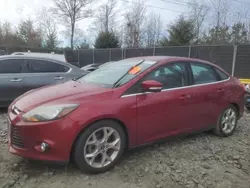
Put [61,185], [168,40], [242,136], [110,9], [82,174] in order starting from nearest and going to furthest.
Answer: [61,185] < [82,174] < [242,136] < [168,40] < [110,9]

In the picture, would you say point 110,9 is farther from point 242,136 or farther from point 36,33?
point 242,136

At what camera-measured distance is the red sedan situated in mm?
2891

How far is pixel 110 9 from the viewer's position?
38.7 metres

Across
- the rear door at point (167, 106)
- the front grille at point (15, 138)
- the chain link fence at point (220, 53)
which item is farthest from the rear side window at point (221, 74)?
the chain link fence at point (220, 53)

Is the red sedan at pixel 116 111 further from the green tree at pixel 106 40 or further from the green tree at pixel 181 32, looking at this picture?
the green tree at pixel 106 40

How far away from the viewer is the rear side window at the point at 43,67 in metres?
6.24

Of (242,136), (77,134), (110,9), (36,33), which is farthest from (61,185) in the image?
(36,33)

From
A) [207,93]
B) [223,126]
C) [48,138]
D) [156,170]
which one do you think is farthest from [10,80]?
[223,126]

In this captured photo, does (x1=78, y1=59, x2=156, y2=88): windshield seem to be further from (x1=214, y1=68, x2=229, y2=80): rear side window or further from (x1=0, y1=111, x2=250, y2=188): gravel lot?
(x1=214, y1=68, x2=229, y2=80): rear side window

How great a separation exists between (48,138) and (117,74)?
4.67 feet

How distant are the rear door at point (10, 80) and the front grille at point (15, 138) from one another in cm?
313

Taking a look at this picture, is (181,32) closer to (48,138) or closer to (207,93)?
(207,93)

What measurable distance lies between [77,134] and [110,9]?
125 feet

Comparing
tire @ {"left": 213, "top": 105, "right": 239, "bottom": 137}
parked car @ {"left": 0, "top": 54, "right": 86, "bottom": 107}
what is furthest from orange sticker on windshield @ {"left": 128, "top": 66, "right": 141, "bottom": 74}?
parked car @ {"left": 0, "top": 54, "right": 86, "bottom": 107}
